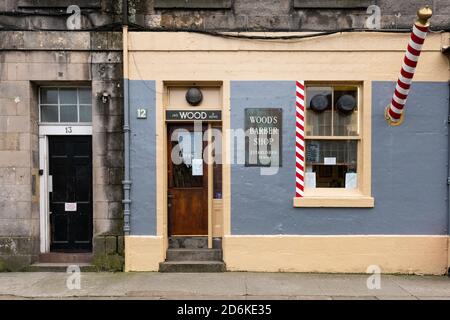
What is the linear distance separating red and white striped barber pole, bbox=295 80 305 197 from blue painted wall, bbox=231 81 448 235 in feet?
0.26

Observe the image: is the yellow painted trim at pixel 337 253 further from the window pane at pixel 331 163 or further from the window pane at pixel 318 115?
the window pane at pixel 318 115

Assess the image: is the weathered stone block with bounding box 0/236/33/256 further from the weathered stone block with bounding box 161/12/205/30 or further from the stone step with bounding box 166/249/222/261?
the weathered stone block with bounding box 161/12/205/30

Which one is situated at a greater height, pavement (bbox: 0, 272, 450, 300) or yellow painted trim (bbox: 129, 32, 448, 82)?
yellow painted trim (bbox: 129, 32, 448, 82)

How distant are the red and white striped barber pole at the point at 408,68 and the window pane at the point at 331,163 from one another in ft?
2.88

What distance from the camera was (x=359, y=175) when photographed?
303 inches

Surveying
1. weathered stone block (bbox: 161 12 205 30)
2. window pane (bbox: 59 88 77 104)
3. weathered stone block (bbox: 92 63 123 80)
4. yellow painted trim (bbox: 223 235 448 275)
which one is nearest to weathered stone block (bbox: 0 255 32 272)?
window pane (bbox: 59 88 77 104)

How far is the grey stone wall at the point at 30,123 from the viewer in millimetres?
7570

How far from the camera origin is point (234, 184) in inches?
297

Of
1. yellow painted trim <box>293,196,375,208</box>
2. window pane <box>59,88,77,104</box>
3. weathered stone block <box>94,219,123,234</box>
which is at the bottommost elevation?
weathered stone block <box>94,219,123,234</box>

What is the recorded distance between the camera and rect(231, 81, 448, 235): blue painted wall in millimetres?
7496

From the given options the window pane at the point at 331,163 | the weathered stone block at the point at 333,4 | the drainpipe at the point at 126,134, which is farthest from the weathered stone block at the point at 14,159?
the weathered stone block at the point at 333,4

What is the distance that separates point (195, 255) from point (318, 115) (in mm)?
3576

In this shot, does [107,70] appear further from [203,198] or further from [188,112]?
[203,198]

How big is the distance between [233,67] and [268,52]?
71cm
